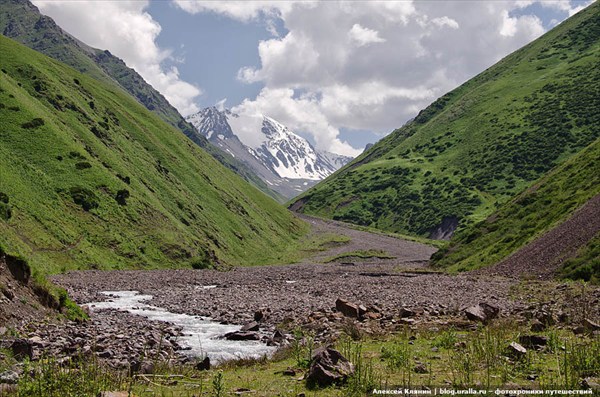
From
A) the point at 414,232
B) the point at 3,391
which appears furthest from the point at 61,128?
the point at 414,232

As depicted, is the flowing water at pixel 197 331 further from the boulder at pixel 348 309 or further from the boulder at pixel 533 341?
the boulder at pixel 533 341

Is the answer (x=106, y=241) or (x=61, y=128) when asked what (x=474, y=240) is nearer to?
(x=106, y=241)

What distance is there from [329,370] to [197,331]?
14.3 meters

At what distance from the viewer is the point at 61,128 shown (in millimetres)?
86812

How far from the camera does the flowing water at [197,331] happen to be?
64.4 ft

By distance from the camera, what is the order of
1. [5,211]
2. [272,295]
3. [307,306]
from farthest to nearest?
[5,211]
[272,295]
[307,306]

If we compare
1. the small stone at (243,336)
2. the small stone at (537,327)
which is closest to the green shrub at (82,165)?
the small stone at (243,336)

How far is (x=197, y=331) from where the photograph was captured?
25047 mm

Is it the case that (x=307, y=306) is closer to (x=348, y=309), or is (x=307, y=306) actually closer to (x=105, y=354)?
(x=348, y=309)

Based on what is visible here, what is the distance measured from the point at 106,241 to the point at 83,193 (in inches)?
386

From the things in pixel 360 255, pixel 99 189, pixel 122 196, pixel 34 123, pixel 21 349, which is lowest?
pixel 21 349

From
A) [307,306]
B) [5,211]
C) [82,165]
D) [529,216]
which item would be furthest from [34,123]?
[529,216]

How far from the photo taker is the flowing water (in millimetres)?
19641

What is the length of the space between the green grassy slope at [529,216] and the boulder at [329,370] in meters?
48.6
